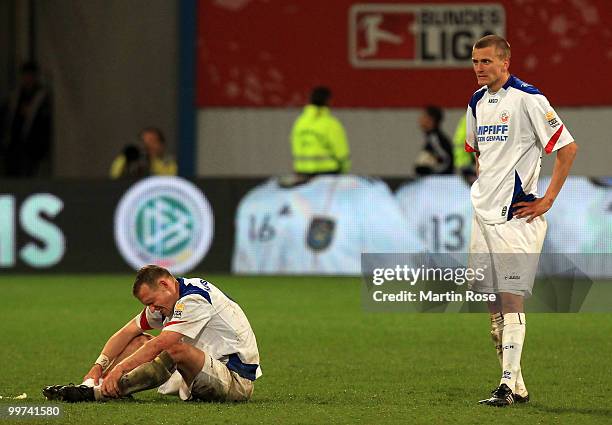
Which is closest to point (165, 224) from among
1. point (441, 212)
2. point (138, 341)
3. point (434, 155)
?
point (441, 212)

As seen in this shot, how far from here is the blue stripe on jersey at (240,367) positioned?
742cm

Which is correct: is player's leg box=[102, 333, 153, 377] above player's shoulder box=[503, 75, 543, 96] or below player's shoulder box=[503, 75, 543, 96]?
below

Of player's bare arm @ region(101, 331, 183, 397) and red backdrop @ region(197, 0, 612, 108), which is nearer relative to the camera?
player's bare arm @ region(101, 331, 183, 397)

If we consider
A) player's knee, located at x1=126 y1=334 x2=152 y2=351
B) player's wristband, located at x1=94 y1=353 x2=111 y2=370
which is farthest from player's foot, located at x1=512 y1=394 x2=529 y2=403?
player's wristband, located at x1=94 y1=353 x2=111 y2=370

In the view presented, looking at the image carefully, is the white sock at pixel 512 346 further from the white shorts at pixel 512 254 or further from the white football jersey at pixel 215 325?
the white football jersey at pixel 215 325

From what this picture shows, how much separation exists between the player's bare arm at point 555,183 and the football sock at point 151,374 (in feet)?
6.25

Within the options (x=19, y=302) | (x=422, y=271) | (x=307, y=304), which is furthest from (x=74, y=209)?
(x=422, y=271)

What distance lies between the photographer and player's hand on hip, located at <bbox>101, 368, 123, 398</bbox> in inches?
286

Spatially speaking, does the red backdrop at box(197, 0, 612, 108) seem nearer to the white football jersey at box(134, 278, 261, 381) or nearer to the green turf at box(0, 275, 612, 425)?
the green turf at box(0, 275, 612, 425)

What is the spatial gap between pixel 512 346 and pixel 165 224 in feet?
25.7

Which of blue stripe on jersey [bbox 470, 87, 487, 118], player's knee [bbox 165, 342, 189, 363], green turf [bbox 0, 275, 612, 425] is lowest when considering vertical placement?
green turf [bbox 0, 275, 612, 425]


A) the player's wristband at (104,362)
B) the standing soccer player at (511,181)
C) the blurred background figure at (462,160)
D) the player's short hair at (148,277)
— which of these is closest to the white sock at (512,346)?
the standing soccer player at (511,181)

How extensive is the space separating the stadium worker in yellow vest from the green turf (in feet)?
5.26

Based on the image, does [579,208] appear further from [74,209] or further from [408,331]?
[74,209]
